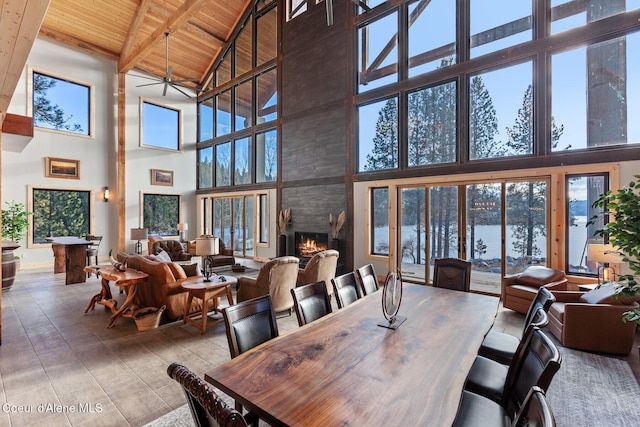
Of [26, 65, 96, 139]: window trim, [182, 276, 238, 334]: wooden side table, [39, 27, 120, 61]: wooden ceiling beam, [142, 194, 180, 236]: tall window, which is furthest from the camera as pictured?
[142, 194, 180, 236]: tall window

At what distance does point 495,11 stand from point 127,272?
7605 millimetres

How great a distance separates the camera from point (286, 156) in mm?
8453

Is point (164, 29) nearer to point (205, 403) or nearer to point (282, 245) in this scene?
point (282, 245)

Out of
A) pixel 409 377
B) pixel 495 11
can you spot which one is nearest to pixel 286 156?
pixel 495 11

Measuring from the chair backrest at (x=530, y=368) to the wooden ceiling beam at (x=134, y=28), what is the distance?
10.9m

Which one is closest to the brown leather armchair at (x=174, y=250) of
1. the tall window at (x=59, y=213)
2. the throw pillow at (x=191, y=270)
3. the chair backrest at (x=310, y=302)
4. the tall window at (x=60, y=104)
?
the tall window at (x=59, y=213)

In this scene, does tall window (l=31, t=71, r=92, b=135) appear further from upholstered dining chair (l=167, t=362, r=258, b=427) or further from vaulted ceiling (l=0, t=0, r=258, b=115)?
upholstered dining chair (l=167, t=362, r=258, b=427)

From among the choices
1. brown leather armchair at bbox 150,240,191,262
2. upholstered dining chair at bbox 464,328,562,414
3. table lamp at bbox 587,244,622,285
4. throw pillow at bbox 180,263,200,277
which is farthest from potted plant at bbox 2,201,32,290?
table lamp at bbox 587,244,622,285

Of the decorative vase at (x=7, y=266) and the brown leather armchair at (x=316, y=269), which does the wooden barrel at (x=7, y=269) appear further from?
the brown leather armchair at (x=316, y=269)

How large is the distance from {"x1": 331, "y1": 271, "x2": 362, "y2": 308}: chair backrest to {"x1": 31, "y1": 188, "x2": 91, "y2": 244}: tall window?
9420 mm

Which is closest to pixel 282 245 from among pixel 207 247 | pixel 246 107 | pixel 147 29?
pixel 207 247

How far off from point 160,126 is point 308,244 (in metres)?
7.36

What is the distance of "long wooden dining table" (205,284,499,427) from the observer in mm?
1071

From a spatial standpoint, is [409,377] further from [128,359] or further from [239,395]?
[128,359]
